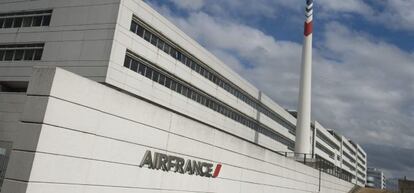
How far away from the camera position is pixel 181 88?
41.8 metres

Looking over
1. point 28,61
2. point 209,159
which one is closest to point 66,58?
point 28,61

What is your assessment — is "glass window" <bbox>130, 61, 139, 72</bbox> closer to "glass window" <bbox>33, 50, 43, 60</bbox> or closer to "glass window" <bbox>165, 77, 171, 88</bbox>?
"glass window" <bbox>165, 77, 171, 88</bbox>

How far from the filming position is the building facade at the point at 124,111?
39.1 feet

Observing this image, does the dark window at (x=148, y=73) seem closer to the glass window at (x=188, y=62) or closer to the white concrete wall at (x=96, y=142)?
the glass window at (x=188, y=62)

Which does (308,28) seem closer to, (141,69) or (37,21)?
(141,69)

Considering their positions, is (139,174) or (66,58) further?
(66,58)

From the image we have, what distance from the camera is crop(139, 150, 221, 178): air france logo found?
1600cm

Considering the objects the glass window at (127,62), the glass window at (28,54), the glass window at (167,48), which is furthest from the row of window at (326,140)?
the glass window at (28,54)

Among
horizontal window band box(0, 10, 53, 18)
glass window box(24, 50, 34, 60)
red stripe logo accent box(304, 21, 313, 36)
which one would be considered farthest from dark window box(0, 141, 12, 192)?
red stripe logo accent box(304, 21, 313, 36)

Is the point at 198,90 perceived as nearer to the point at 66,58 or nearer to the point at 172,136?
the point at 66,58

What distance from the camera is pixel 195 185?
19266 mm

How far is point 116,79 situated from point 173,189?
17286 mm

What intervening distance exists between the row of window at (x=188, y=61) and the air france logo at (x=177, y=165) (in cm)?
1898

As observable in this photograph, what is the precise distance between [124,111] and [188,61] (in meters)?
29.1
